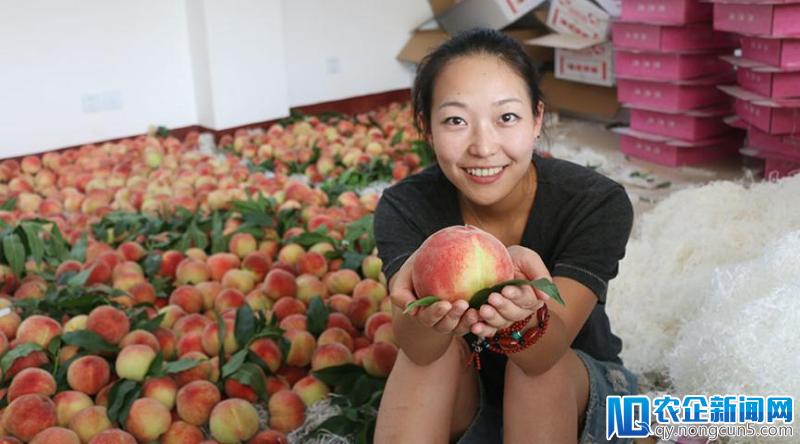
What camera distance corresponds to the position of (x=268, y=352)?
4.98 ft

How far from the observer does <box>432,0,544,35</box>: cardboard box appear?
411 centimetres

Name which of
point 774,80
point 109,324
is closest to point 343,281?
point 109,324

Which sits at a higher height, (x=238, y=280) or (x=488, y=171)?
(x=488, y=171)

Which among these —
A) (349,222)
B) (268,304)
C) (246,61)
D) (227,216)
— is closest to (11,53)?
(246,61)

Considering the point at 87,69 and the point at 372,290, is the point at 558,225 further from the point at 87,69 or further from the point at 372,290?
the point at 87,69

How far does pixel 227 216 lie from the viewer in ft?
7.55

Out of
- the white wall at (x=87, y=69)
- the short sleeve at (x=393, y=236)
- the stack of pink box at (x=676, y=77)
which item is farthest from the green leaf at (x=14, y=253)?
the stack of pink box at (x=676, y=77)

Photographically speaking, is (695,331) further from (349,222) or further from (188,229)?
(188,229)

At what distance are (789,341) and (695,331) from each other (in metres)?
0.21

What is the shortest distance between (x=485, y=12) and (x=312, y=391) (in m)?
3.19

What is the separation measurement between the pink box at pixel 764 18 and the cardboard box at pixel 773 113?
204 millimetres

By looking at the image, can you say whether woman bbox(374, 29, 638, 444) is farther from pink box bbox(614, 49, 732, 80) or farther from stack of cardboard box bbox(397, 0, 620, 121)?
stack of cardboard box bbox(397, 0, 620, 121)

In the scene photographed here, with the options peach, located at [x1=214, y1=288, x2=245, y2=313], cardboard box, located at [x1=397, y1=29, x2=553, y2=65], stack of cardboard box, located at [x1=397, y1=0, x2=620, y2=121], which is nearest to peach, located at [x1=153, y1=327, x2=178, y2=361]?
peach, located at [x1=214, y1=288, x2=245, y2=313]

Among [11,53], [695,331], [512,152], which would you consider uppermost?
[11,53]
